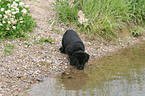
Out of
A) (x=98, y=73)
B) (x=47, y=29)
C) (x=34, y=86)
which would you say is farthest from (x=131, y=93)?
(x=47, y=29)

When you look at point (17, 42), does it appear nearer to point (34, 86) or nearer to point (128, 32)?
point (34, 86)

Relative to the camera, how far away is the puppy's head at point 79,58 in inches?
181

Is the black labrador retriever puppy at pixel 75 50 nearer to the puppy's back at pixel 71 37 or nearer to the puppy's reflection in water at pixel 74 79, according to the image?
the puppy's back at pixel 71 37

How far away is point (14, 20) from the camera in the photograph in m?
5.36

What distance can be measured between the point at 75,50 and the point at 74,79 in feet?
2.66

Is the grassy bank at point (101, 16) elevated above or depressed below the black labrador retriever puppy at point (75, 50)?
above

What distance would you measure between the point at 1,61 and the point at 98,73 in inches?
85.3

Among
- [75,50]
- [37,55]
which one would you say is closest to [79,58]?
[75,50]

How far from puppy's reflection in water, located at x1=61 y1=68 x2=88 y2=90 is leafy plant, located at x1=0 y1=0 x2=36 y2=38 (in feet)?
5.97

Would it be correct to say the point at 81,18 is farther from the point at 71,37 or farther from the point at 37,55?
the point at 37,55

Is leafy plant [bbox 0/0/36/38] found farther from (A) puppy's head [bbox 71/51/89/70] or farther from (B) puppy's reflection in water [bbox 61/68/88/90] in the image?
(B) puppy's reflection in water [bbox 61/68/88/90]

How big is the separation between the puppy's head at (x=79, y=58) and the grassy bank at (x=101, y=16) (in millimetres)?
1710

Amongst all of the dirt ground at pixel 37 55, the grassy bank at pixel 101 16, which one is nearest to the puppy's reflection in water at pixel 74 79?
the dirt ground at pixel 37 55

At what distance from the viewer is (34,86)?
12.9 ft
